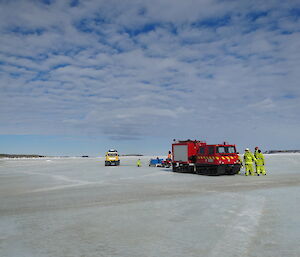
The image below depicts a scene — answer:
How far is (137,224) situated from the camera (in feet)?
25.8

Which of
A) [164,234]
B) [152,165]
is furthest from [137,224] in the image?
[152,165]

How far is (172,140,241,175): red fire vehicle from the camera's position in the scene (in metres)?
23.8

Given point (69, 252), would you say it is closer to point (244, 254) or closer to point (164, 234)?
point (164, 234)

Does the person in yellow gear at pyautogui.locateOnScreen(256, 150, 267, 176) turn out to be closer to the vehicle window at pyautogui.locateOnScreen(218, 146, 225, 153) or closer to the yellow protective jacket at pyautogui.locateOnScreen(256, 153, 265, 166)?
the yellow protective jacket at pyautogui.locateOnScreen(256, 153, 265, 166)

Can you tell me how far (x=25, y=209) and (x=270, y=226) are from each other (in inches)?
280

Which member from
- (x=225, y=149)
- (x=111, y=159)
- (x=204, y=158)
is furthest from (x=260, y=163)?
(x=111, y=159)

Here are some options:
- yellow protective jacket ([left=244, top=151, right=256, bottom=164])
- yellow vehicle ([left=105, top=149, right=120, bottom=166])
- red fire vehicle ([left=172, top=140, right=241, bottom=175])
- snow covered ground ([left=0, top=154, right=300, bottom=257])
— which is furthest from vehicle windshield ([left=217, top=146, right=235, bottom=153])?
yellow vehicle ([left=105, top=149, right=120, bottom=166])

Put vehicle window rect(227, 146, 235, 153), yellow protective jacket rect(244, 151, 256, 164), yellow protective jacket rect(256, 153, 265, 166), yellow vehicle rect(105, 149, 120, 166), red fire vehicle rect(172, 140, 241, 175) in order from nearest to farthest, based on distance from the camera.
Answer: yellow protective jacket rect(256, 153, 265, 166) < yellow protective jacket rect(244, 151, 256, 164) < red fire vehicle rect(172, 140, 241, 175) < vehicle window rect(227, 146, 235, 153) < yellow vehicle rect(105, 149, 120, 166)

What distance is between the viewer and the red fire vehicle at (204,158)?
23.8 meters

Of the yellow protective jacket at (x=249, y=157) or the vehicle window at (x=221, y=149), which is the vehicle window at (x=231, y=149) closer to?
the vehicle window at (x=221, y=149)

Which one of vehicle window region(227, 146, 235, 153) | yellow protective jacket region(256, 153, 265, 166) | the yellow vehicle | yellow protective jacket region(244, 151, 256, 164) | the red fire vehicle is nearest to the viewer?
yellow protective jacket region(256, 153, 265, 166)

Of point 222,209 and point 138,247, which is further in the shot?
point 222,209

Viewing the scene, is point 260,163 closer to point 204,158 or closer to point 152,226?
point 204,158

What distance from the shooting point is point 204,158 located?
2505cm
